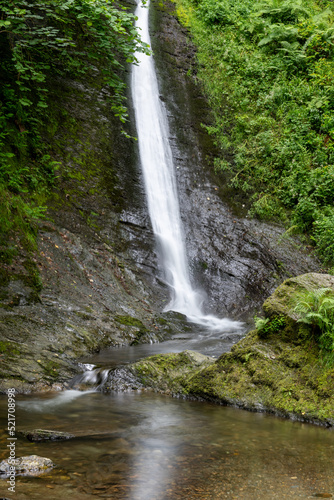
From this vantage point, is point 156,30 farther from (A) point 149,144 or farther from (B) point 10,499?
(B) point 10,499

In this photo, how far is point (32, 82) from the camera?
11930 millimetres

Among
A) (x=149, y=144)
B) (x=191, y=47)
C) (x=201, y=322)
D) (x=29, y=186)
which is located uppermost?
(x=191, y=47)

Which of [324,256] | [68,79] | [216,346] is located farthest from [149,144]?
[216,346]

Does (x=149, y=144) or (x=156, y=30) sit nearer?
(x=149, y=144)

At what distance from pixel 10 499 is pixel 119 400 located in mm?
2711

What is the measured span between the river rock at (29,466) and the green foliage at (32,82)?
5473mm

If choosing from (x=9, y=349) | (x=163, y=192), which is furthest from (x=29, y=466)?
(x=163, y=192)

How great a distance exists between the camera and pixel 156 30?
18281 mm

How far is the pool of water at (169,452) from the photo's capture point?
2695 millimetres

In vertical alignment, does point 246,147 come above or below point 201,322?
above

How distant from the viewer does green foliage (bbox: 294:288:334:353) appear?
4.62 metres

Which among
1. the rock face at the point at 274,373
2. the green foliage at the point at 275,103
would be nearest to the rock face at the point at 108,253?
the green foliage at the point at 275,103

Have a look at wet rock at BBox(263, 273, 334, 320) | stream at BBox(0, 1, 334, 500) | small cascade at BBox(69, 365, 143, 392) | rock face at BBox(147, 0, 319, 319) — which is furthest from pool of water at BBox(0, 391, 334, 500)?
rock face at BBox(147, 0, 319, 319)

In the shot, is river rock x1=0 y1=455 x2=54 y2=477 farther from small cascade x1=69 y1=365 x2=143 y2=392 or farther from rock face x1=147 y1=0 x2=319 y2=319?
rock face x1=147 y1=0 x2=319 y2=319
